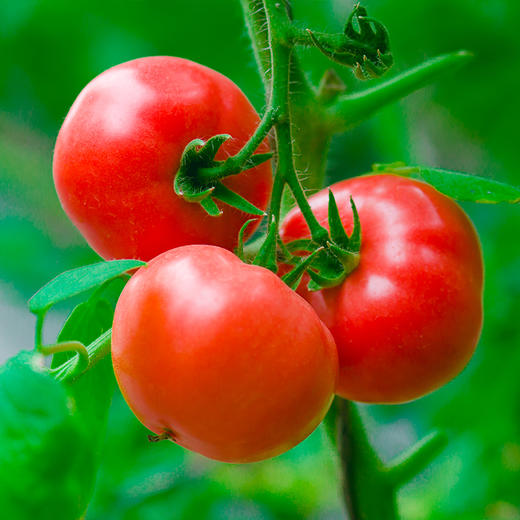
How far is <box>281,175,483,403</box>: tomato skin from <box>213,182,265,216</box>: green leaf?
0.08 metres

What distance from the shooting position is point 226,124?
1.82 feet

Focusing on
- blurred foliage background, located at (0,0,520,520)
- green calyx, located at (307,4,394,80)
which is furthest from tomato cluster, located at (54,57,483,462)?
blurred foliage background, located at (0,0,520,520)

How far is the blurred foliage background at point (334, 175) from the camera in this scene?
1.10 m

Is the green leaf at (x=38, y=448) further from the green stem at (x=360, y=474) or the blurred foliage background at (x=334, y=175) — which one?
the blurred foliage background at (x=334, y=175)

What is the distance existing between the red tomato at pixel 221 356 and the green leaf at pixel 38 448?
51mm

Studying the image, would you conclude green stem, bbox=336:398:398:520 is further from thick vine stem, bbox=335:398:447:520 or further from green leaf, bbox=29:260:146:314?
green leaf, bbox=29:260:146:314

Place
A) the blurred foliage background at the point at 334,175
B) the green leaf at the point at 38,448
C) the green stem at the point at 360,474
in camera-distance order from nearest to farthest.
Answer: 1. the green leaf at the point at 38,448
2. the green stem at the point at 360,474
3. the blurred foliage background at the point at 334,175

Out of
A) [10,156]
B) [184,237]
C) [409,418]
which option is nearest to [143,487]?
[409,418]

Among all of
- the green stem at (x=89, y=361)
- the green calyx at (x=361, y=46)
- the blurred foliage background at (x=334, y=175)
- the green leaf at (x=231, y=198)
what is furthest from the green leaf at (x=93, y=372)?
the blurred foliage background at (x=334, y=175)

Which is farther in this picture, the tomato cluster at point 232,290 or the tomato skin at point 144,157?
the tomato skin at point 144,157

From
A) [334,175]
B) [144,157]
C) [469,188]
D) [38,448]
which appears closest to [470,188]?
[469,188]

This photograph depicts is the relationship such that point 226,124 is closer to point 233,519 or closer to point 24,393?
point 24,393

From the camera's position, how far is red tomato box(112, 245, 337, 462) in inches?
16.3

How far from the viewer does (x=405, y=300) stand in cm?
52
